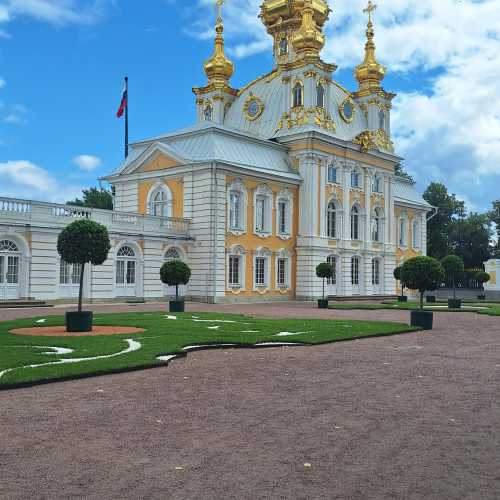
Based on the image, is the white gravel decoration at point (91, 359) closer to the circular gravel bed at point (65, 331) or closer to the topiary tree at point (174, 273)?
the circular gravel bed at point (65, 331)

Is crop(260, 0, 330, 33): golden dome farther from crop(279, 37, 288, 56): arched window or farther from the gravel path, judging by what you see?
the gravel path

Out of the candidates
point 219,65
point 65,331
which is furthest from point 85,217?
point 219,65

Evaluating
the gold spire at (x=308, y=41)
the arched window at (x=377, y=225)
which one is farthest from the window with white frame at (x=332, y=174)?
the gold spire at (x=308, y=41)

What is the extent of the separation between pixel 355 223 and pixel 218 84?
14606 millimetres

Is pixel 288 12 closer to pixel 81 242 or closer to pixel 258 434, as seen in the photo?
pixel 81 242

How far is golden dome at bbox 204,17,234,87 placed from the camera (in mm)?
48469

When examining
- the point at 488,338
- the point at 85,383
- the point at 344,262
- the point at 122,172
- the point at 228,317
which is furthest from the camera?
the point at 344,262

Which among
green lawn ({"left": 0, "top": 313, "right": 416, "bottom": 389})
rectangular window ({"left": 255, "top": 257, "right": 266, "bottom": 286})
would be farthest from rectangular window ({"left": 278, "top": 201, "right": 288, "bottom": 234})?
green lawn ({"left": 0, "top": 313, "right": 416, "bottom": 389})

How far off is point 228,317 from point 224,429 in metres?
15.1

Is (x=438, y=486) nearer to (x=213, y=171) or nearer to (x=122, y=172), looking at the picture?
(x=213, y=171)

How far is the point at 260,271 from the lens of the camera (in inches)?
1539

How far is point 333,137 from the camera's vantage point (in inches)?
1655

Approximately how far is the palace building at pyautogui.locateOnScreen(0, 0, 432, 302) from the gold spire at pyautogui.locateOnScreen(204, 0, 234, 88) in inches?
4.2

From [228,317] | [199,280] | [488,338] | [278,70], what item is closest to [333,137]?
[278,70]
